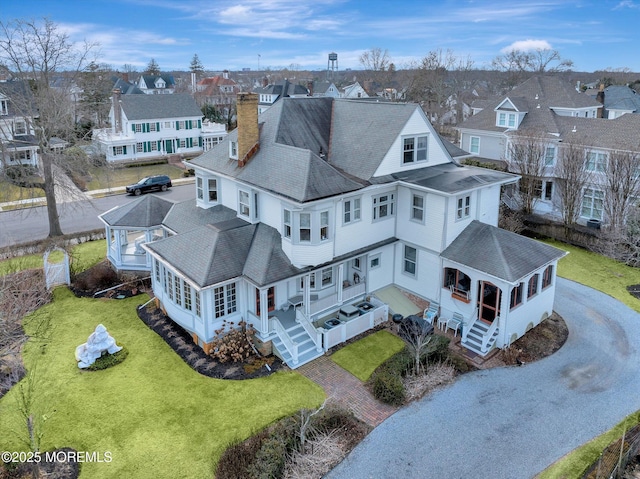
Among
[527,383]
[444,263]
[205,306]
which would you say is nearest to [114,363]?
[205,306]

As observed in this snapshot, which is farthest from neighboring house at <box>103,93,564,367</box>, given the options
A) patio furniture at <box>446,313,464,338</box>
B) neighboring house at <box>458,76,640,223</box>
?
neighboring house at <box>458,76,640,223</box>

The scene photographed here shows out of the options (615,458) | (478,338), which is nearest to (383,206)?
(478,338)

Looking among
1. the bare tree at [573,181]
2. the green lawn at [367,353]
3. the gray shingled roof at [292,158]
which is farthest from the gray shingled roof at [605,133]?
the green lawn at [367,353]

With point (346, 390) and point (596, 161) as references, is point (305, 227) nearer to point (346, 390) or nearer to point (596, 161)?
point (346, 390)

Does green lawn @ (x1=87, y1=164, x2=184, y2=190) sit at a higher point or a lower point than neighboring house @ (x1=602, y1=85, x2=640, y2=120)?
lower

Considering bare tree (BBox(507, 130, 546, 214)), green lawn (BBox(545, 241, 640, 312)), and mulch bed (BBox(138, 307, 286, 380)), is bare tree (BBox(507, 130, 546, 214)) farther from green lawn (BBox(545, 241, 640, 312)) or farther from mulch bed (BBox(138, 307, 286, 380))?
mulch bed (BBox(138, 307, 286, 380))

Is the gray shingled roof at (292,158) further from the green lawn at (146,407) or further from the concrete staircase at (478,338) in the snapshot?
the concrete staircase at (478,338)
